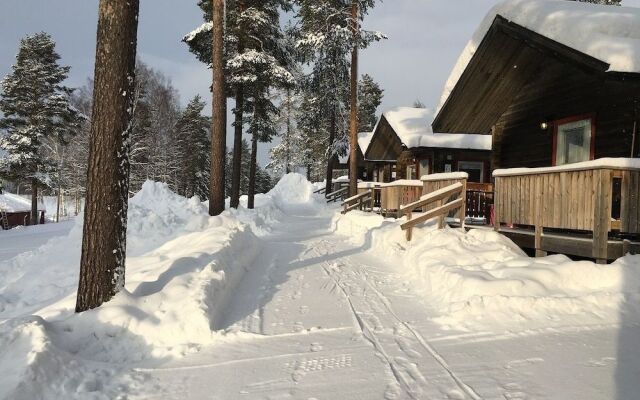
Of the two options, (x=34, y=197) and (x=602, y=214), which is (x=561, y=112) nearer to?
(x=602, y=214)

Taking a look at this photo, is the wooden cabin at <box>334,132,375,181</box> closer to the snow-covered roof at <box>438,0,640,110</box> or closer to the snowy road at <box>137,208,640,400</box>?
the snow-covered roof at <box>438,0,640,110</box>

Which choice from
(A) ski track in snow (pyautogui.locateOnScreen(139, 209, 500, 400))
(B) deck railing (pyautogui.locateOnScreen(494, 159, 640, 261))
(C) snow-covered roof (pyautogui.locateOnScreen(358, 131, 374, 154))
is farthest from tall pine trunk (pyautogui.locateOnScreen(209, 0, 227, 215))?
(C) snow-covered roof (pyautogui.locateOnScreen(358, 131, 374, 154))

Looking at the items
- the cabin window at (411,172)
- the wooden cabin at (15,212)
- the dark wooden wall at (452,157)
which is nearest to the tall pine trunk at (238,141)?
the dark wooden wall at (452,157)

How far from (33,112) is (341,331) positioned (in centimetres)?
3142

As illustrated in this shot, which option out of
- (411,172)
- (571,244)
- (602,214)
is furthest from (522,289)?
(411,172)

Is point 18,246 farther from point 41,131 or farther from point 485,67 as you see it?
point 485,67

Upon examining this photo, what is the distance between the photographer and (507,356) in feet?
12.8

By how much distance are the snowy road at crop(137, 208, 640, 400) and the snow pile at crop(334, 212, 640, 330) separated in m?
0.32

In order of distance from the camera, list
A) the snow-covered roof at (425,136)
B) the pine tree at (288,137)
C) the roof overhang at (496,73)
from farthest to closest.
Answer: the pine tree at (288,137), the snow-covered roof at (425,136), the roof overhang at (496,73)

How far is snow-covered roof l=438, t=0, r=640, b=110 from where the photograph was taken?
685 cm

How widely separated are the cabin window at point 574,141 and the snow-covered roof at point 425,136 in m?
8.66

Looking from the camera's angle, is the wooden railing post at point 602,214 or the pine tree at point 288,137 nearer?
the wooden railing post at point 602,214

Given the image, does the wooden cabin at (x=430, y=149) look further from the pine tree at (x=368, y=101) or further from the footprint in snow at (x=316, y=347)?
the pine tree at (x=368, y=101)

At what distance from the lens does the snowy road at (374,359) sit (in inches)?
130
